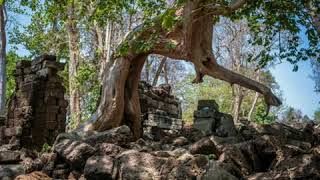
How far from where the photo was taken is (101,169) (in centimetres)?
591

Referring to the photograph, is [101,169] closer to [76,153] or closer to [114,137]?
[76,153]

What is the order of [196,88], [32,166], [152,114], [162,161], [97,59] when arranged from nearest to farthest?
[162,161] → [32,166] → [152,114] → [97,59] → [196,88]

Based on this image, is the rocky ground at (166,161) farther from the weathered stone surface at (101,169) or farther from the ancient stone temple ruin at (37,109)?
the ancient stone temple ruin at (37,109)

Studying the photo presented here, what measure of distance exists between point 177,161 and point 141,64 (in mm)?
5551

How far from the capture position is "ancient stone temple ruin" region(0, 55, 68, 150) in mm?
11914

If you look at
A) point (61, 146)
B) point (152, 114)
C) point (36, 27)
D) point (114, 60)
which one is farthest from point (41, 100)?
point (36, 27)

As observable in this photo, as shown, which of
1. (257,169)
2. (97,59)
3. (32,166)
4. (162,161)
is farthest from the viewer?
(97,59)

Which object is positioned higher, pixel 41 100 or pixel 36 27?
pixel 36 27

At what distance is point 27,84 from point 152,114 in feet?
14.7

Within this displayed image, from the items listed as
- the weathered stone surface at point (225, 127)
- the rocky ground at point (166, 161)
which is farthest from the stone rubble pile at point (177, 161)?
the weathered stone surface at point (225, 127)

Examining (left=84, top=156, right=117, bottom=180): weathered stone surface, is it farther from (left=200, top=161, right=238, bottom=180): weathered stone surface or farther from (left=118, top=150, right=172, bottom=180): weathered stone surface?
(left=200, top=161, right=238, bottom=180): weathered stone surface

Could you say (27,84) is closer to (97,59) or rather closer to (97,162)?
(97,162)

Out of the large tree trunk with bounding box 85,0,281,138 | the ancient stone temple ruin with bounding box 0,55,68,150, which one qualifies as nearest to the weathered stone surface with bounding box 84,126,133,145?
the large tree trunk with bounding box 85,0,281,138

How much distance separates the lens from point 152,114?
14953 millimetres
